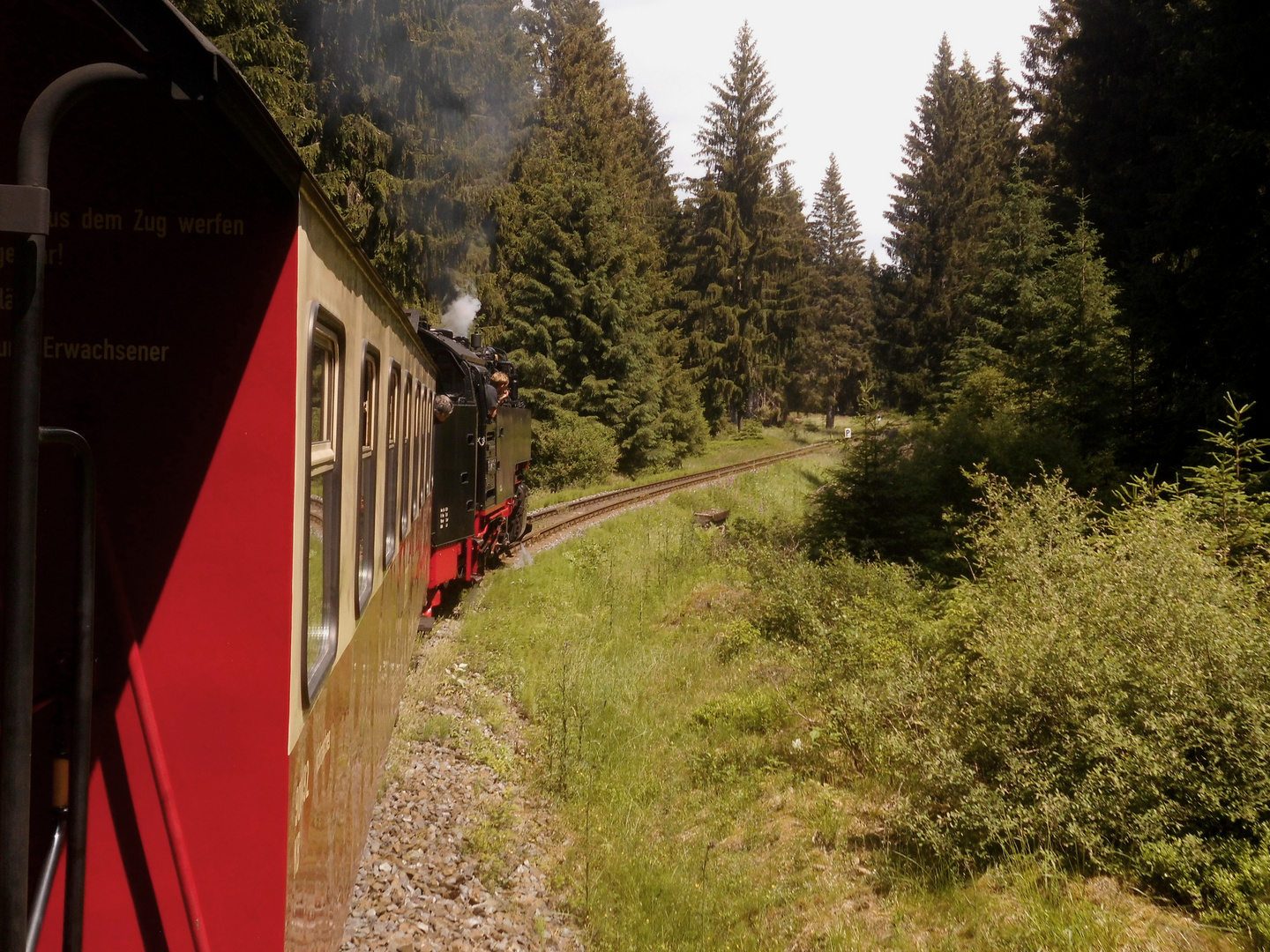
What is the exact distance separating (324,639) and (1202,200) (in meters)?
11.1

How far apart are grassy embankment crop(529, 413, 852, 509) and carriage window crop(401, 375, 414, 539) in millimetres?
16285

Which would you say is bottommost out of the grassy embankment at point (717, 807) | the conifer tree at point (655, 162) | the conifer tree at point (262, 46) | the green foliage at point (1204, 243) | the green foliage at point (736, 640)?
the grassy embankment at point (717, 807)

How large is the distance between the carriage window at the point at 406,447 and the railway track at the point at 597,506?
32.3 ft

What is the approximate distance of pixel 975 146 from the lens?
1550 inches

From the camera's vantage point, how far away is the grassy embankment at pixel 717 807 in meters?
5.03

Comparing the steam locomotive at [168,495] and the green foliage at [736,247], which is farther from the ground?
the green foliage at [736,247]

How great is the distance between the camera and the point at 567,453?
2808 cm

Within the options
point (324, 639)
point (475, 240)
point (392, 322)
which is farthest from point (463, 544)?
point (475, 240)

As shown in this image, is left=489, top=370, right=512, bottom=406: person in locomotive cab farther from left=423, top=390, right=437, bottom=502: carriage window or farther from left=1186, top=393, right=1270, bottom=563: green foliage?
left=1186, top=393, right=1270, bottom=563: green foliage

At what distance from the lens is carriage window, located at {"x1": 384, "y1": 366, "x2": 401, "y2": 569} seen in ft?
15.1

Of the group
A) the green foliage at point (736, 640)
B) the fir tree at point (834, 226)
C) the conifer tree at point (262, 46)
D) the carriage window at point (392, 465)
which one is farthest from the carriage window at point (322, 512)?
the fir tree at point (834, 226)

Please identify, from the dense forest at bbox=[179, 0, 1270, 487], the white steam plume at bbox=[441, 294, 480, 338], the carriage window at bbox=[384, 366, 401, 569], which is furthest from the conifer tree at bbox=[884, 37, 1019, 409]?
the carriage window at bbox=[384, 366, 401, 569]

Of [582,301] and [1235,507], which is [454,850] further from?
[582,301]

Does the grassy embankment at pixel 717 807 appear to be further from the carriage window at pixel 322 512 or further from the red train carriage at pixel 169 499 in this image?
the red train carriage at pixel 169 499
